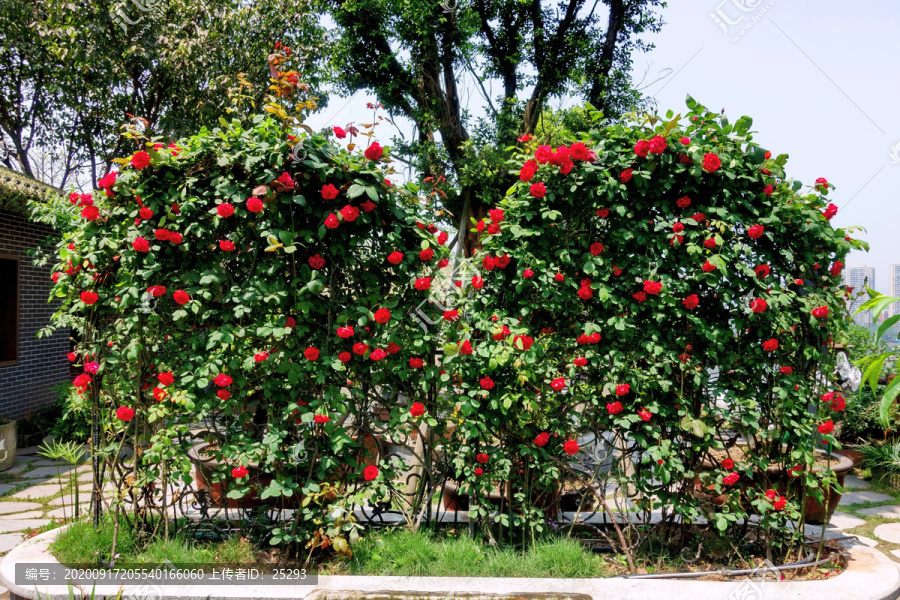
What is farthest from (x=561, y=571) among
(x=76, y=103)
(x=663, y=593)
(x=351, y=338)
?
(x=76, y=103)

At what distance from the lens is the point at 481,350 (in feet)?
9.28

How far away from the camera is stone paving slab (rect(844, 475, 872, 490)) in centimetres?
507

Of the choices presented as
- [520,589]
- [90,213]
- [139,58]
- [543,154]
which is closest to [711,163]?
[543,154]

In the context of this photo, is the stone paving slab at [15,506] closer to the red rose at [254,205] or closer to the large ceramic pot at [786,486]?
the red rose at [254,205]

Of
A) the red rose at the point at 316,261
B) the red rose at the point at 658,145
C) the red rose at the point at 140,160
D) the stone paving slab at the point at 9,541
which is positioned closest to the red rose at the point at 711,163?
the red rose at the point at 658,145

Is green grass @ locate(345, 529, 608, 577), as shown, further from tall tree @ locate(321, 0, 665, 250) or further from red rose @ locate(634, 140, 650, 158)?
tall tree @ locate(321, 0, 665, 250)

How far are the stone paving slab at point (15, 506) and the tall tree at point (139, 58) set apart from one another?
476cm

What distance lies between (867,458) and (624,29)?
722cm

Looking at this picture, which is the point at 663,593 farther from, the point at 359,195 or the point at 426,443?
the point at 359,195

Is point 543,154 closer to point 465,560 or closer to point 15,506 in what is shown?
point 465,560

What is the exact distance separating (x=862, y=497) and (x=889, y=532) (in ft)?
3.19

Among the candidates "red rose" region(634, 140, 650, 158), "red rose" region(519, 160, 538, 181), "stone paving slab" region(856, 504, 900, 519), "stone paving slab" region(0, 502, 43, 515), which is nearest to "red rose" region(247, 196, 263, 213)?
"red rose" region(519, 160, 538, 181)

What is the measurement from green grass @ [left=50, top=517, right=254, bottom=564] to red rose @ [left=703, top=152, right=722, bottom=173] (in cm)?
304

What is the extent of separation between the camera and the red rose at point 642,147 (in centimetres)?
282
